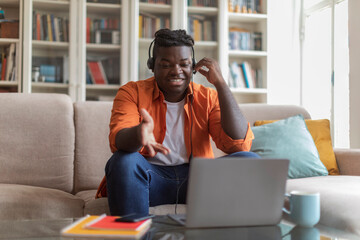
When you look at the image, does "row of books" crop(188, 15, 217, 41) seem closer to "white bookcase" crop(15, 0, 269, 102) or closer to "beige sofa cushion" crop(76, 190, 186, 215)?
"white bookcase" crop(15, 0, 269, 102)

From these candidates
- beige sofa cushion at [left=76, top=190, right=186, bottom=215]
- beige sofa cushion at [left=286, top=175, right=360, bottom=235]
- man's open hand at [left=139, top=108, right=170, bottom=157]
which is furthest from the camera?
beige sofa cushion at [left=76, top=190, right=186, bottom=215]

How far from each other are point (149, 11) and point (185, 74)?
2283 mm

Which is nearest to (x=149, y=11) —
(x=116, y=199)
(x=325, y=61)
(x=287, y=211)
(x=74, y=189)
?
(x=325, y=61)

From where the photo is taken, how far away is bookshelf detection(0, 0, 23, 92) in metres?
3.43

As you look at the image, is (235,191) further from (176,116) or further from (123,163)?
(176,116)

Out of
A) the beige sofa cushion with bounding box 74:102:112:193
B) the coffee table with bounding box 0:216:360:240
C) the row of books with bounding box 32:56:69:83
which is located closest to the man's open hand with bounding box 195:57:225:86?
the beige sofa cushion with bounding box 74:102:112:193

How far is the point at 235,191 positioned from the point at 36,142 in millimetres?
1296

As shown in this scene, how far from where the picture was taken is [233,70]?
12.6ft

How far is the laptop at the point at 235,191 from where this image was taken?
85cm

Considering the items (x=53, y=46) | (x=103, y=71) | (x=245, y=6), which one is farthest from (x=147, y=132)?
(x=245, y=6)

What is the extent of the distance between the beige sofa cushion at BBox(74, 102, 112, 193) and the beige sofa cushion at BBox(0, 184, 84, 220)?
0.25 meters

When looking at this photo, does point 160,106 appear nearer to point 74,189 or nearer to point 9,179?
point 74,189

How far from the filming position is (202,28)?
12.5 ft

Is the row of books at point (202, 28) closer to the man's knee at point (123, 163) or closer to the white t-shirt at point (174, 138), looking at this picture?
the white t-shirt at point (174, 138)
